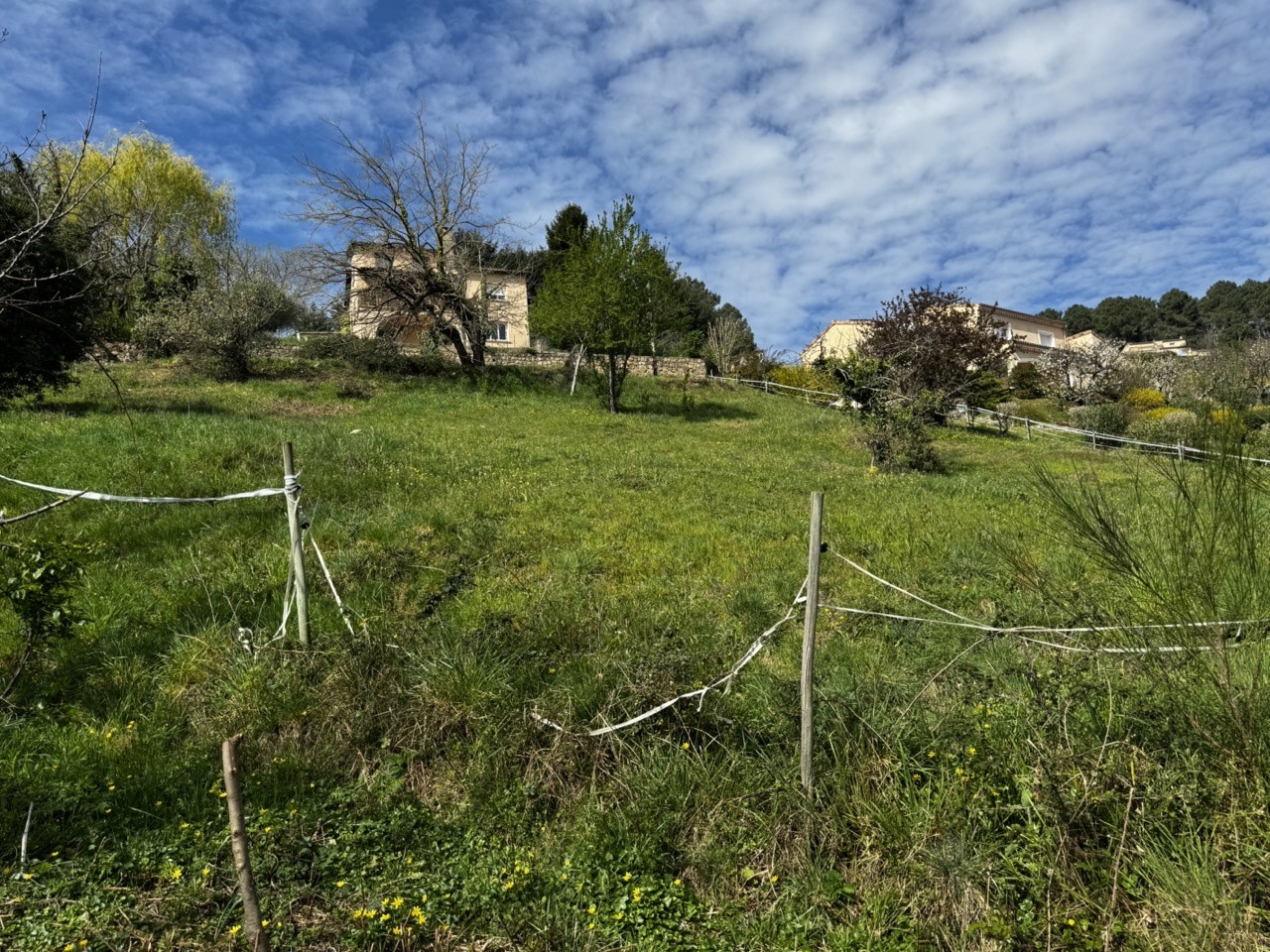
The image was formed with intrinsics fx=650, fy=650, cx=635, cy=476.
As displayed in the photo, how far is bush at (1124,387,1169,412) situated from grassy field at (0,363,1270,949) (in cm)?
2084

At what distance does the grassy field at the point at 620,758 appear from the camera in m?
2.29

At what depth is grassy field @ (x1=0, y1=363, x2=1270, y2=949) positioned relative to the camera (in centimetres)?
229

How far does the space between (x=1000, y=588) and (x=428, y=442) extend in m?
8.55

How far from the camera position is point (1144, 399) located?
73.9 feet

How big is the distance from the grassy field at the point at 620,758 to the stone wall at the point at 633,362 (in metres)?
20.5

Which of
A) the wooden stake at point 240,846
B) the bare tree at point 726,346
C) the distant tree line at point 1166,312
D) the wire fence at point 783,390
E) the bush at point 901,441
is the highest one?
the distant tree line at point 1166,312

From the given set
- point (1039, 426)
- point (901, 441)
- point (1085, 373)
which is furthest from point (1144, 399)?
point (901, 441)

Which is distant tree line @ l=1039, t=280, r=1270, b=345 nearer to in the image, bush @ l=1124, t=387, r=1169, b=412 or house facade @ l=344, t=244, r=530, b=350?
bush @ l=1124, t=387, r=1169, b=412

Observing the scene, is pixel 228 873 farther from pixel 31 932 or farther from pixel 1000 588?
pixel 1000 588

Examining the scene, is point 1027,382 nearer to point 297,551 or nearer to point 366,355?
point 366,355

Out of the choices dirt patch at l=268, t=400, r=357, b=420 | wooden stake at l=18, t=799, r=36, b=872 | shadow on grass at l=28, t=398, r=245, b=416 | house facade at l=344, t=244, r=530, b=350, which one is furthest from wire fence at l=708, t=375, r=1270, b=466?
shadow on grass at l=28, t=398, r=245, b=416

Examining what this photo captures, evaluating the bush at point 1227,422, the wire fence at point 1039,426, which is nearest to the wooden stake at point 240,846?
the wire fence at point 1039,426

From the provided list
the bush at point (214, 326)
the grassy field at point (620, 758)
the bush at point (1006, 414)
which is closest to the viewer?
the grassy field at point (620, 758)

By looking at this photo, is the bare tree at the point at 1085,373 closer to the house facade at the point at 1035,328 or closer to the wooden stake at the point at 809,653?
the house facade at the point at 1035,328
